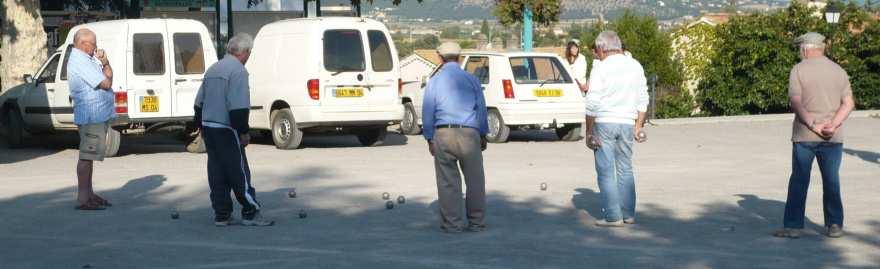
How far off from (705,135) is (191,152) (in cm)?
857

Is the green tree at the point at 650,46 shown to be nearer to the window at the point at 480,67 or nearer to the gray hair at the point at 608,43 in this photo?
the window at the point at 480,67

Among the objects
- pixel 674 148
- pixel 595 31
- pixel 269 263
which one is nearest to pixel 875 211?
pixel 269 263

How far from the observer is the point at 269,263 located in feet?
30.4

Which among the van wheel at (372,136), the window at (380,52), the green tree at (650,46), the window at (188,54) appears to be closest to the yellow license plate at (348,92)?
the window at (380,52)

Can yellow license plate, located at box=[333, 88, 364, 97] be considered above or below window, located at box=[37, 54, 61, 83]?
below

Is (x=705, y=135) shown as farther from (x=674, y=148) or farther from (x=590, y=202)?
(x=590, y=202)

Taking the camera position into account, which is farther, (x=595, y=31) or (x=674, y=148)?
(x=595, y=31)

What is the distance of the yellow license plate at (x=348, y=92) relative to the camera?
65.1 feet

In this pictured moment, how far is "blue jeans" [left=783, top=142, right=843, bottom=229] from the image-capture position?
10.3 m

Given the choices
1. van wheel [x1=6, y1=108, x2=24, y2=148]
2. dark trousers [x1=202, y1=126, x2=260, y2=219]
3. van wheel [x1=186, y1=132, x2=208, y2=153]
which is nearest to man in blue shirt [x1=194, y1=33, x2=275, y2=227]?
dark trousers [x1=202, y1=126, x2=260, y2=219]

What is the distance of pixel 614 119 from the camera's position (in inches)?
435

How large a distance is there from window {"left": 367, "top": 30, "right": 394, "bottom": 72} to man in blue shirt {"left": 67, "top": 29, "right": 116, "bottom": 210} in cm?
787

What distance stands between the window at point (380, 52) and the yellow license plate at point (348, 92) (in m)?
0.41

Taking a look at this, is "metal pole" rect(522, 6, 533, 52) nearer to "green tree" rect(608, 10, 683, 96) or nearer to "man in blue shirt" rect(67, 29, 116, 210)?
"green tree" rect(608, 10, 683, 96)
